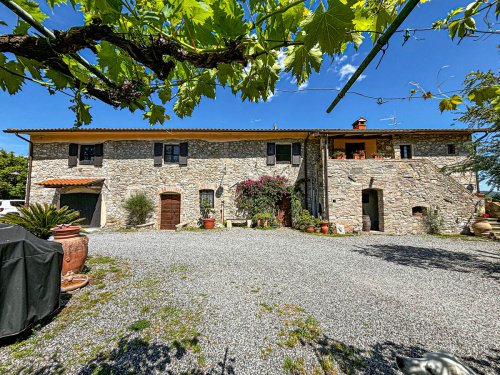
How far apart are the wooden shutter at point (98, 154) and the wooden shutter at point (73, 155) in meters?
1.18

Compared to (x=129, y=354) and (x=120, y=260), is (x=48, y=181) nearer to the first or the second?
(x=120, y=260)

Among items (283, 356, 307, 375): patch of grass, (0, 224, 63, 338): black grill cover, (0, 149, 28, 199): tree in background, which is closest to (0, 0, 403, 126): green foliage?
(0, 224, 63, 338): black grill cover

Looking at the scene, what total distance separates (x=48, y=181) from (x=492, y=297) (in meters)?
18.0

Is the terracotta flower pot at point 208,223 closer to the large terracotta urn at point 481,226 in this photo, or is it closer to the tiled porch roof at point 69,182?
the tiled porch roof at point 69,182

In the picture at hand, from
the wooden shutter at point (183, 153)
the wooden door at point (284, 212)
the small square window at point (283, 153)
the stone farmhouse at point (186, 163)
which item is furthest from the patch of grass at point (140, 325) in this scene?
the small square window at point (283, 153)

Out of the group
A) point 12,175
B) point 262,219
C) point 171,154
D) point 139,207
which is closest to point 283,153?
point 262,219

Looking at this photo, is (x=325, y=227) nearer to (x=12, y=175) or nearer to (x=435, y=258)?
(x=435, y=258)

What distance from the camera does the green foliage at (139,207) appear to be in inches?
479

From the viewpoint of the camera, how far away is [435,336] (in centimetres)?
275

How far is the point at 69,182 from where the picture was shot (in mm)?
11789

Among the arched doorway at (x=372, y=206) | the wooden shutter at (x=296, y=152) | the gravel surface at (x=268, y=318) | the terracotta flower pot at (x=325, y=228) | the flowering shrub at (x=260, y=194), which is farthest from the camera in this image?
the arched doorway at (x=372, y=206)

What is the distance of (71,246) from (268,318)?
402 cm

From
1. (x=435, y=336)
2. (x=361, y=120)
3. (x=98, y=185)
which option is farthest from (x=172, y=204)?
(x=361, y=120)

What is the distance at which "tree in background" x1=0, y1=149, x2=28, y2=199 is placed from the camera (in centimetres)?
1895
